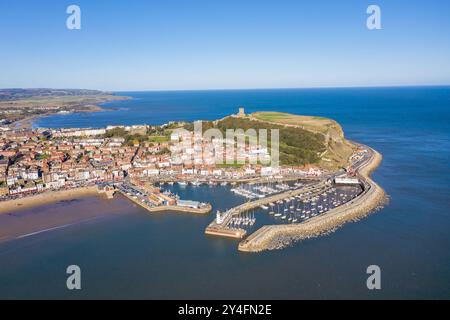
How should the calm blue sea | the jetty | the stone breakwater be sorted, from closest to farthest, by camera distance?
the calm blue sea < the stone breakwater < the jetty

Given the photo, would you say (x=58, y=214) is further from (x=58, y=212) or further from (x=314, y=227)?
(x=314, y=227)

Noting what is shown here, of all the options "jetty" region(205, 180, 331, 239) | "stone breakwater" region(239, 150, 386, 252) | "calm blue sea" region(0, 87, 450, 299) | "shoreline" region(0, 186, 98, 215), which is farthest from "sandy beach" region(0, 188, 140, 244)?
"stone breakwater" region(239, 150, 386, 252)

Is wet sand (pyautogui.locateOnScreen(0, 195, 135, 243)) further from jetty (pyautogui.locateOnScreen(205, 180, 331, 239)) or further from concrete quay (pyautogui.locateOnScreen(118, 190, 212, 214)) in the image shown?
jetty (pyautogui.locateOnScreen(205, 180, 331, 239))

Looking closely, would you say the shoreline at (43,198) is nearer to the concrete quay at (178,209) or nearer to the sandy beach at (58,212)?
the sandy beach at (58,212)

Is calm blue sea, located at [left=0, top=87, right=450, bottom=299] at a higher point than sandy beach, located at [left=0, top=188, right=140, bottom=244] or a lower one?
lower

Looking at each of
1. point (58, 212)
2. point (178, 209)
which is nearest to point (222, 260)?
point (178, 209)

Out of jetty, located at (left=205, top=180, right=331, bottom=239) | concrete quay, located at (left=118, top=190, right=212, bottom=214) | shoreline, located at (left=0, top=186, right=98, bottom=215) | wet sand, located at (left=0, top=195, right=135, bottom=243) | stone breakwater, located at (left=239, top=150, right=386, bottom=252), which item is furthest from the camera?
shoreline, located at (left=0, top=186, right=98, bottom=215)

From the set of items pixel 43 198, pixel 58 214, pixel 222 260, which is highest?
pixel 43 198
